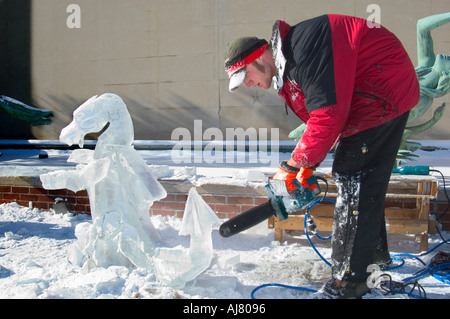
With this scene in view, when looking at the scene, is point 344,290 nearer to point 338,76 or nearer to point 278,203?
point 278,203

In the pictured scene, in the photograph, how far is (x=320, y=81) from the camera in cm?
197

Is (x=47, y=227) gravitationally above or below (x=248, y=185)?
below

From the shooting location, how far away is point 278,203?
2162 mm

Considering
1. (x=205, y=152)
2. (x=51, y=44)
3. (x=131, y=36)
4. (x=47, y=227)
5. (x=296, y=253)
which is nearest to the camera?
(x=296, y=253)

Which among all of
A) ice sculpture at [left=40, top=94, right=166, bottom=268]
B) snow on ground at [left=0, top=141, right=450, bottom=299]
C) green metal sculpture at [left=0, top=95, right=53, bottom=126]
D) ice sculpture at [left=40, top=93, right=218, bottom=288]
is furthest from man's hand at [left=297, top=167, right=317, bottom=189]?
green metal sculpture at [left=0, top=95, right=53, bottom=126]

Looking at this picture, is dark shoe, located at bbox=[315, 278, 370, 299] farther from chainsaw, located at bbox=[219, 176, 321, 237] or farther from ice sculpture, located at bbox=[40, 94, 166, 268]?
ice sculpture, located at bbox=[40, 94, 166, 268]

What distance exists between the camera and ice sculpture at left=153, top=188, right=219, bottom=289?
8.17 feet

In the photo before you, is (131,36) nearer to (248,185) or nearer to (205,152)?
(205,152)

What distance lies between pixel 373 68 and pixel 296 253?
1666mm

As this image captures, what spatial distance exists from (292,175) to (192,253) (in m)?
0.86

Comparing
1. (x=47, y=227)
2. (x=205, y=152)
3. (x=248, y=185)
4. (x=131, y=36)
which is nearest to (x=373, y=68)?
(x=248, y=185)

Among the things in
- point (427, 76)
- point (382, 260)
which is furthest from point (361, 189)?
point (427, 76)

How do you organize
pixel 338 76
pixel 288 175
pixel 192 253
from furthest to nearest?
pixel 192 253 < pixel 288 175 < pixel 338 76

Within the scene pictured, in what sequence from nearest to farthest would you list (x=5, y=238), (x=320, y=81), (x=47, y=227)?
(x=320, y=81), (x=5, y=238), (x=47, y=227)
